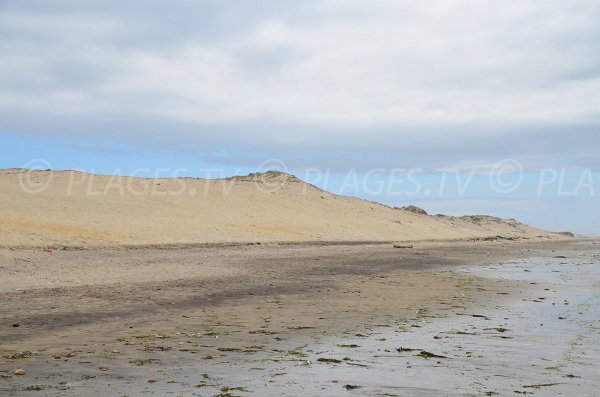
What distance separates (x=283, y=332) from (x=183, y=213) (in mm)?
27990

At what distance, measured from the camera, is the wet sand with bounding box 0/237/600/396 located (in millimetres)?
6574

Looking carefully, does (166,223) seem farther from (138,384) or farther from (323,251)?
(138,384)

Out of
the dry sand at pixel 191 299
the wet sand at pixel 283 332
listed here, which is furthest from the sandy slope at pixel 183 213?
the wet sand at pixel 283 332

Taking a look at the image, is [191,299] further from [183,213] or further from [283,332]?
[183,213]

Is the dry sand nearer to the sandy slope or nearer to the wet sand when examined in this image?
the wet sand

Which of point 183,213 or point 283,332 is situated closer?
point 283,332

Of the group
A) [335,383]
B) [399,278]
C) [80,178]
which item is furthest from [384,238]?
[335,383]

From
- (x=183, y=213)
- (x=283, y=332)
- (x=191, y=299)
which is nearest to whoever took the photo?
(x=283, y=332)

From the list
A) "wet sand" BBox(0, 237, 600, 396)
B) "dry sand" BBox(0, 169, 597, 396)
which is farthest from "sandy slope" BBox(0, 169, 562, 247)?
"wet sand" BBox(0, 237, 600, 396)

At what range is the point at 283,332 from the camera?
388 inches

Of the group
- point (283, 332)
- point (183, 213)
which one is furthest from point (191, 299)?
point (183, 213)

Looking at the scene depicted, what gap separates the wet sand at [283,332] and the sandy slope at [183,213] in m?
7.47

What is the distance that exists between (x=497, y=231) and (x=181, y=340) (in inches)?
2821

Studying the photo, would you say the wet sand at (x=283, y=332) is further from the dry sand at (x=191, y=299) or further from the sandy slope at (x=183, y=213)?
the sandy slope at (x=183, y=213)
